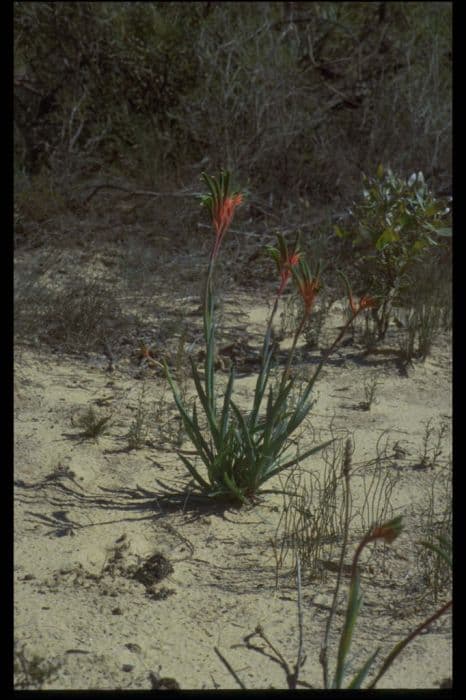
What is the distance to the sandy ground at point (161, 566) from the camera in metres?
2.41

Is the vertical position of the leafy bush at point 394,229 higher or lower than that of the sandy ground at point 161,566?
higher

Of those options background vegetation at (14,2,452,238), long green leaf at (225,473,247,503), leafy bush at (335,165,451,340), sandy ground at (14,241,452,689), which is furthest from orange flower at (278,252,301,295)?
background vegetation at (14,2,452,238)

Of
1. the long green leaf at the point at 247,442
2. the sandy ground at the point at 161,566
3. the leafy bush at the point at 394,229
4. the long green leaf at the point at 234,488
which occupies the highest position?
the leafy bush at the point at 394,229

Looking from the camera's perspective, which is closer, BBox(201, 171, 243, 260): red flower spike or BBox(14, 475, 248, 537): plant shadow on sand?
BBox(201, 171, 243, 260): red flower spike

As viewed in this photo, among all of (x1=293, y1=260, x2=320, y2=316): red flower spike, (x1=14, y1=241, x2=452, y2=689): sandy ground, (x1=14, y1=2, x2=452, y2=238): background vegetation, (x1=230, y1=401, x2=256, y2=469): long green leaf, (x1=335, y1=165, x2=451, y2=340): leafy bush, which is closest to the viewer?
(x1=14, y1=241, x2=452, y2=689): sandy ground

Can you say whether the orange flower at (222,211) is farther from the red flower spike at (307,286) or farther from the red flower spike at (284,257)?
the red flower spike at (307,286)

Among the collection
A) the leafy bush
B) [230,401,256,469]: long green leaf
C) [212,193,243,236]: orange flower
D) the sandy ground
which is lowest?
the sandy ground

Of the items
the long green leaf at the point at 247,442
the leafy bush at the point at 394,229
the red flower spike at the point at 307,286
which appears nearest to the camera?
the red flower spike at the point at 307,286

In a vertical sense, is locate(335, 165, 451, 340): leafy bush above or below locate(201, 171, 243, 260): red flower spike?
below

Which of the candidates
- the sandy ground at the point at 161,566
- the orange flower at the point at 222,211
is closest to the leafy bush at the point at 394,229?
the sandy ground at the point at 161,566

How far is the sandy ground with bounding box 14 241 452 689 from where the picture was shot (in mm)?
2408

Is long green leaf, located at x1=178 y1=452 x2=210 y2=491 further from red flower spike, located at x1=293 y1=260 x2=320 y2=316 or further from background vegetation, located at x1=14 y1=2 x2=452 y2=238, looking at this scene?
background vegetation, located at x1=14 y1=2 x2=452 y2=238

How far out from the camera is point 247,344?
197 inches

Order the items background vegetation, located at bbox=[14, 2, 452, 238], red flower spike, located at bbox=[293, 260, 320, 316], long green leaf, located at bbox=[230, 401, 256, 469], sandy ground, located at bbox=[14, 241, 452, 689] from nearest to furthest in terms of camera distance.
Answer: sandy ground, located at bbox=[14, 241, 452, 689], red flower spike, located at bbox=[293, 260, 320, 316], long green leaf, located at bbox=[230, 401, 256, 469], background vegetation, located at bbox=[14, 2, 452, 238]
